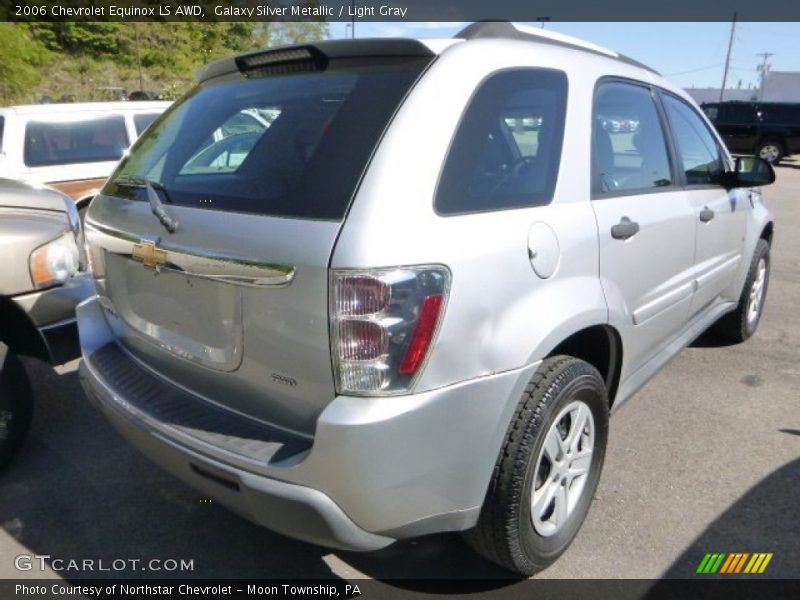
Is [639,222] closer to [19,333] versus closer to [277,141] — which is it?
[277,141]

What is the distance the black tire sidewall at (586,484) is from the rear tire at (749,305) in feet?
8.00

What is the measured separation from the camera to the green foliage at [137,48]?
2986 cm

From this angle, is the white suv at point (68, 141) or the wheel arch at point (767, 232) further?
the white suv at point (68, 141)

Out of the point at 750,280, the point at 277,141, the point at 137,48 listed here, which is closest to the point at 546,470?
the point at 277,141

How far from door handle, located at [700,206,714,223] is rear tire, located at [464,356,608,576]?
1.38 m

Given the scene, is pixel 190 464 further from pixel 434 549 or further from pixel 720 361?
pixel 720 361

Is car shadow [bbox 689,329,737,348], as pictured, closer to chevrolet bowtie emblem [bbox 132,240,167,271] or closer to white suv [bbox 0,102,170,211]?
chevrolet bowtie emblem [bbox 132,240,167,271]

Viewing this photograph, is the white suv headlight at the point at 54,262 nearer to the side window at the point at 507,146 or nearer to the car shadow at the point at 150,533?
the car shadow at the point at 150,533

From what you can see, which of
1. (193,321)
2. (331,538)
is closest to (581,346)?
(331,538)

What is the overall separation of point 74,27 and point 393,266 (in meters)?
36.9

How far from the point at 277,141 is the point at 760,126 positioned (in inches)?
925

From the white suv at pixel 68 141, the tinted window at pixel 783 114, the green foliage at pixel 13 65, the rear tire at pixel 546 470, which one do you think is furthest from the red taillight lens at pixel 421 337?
the tinted window at pixel 783 114

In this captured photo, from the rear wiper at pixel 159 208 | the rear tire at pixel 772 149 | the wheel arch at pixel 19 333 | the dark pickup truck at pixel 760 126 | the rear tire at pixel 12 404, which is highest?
the rear wiper at pixel 159 208

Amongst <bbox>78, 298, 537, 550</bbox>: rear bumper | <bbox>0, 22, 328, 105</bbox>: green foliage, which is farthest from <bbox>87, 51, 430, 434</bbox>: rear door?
<bbox>0, 22, 328, 105</bbox>: green foliage
